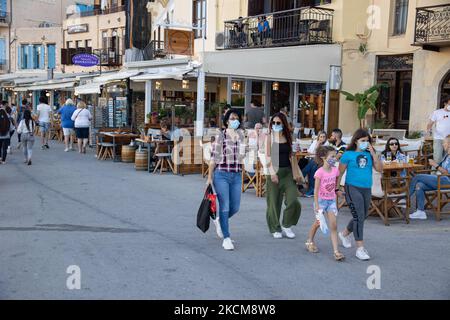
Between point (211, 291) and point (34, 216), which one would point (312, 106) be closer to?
point (34, 216)

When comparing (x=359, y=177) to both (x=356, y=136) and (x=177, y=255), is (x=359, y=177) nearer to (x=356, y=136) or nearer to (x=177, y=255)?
(x=356, y=136)

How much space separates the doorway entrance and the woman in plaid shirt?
10689mm

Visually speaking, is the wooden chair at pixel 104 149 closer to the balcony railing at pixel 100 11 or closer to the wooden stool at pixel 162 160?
the wooden stool at pixel 162 160

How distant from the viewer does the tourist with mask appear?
19.9 feet

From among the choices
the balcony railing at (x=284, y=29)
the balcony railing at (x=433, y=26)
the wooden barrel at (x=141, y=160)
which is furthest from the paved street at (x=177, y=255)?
the balcony railing at (x=284, y=29)

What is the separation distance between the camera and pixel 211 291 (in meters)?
4.89

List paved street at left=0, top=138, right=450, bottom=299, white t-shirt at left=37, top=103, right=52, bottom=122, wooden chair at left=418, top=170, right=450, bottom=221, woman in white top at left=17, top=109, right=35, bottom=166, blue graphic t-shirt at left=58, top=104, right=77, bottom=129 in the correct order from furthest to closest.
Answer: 1. white t-shirt at left=37, top=103, right=52, bottom=122
2. blue graphic t-shirt at left=58, top=104, right=77, bottom=129
3. woman in white top at left=17, top=109, right=35, bottom=166
4. wooden chair at left=418, top=170, right=450, bottom=221
5. paved street at left=0, top=138, right=450, bottom=299

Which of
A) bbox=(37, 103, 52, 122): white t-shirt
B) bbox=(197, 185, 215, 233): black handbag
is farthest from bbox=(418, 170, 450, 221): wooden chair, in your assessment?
bbox=(37, 103, 52, 122): white t-shirt

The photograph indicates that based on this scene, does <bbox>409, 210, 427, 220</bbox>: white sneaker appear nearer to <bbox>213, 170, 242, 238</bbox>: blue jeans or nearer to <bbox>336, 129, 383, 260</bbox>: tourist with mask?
<bbox>336, 129, 383, 260</bbox>: tourist with mask

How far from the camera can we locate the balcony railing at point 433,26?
1391cm

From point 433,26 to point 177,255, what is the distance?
11370 millimetres

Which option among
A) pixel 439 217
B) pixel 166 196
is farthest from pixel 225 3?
pixel 439 217

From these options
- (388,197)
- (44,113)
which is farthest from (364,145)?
(44,113)

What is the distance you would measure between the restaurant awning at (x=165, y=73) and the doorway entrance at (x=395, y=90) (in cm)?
637
